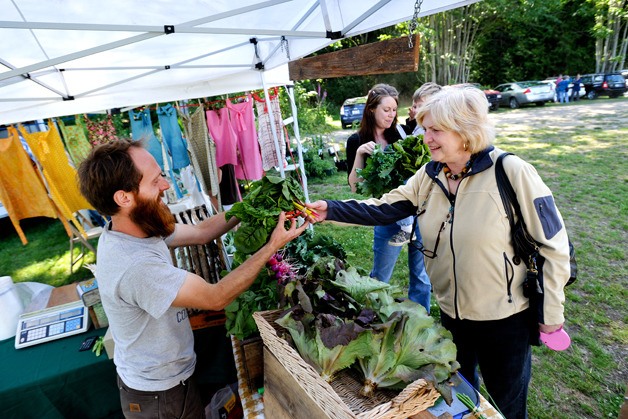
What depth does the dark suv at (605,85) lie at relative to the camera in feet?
62.9

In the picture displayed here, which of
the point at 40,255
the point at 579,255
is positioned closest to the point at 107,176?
the point at 579,255

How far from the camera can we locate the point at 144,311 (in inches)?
68.2

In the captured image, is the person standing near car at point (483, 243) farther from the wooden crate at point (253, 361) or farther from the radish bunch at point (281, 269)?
the wooden crate at point (253, 361)

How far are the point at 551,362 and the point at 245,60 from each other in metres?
4.50

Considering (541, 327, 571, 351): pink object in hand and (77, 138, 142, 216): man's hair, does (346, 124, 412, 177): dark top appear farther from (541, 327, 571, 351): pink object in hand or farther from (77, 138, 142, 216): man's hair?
(77, 138, 142, 216): man's hair

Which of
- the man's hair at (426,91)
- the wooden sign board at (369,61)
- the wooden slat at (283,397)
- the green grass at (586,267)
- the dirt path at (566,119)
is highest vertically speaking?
the wooden sign board at (369,61)

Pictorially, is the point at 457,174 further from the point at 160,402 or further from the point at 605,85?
the point at 605,85

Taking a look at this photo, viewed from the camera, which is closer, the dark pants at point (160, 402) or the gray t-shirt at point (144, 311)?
the gray t-shirt at point (144, 311)

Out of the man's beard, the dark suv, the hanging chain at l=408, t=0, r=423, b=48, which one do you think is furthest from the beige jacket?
the dark suv

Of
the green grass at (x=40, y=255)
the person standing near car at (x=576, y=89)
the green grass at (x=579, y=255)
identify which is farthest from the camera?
the person standing near car at (x=576, y=89)

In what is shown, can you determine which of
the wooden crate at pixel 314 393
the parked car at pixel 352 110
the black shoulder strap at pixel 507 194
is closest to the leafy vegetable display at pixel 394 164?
the black shoulder strap at pixel 507 194

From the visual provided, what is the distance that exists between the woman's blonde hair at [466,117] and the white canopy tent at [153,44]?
0.83 metres

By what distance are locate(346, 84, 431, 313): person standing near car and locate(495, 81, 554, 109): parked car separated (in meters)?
20.6

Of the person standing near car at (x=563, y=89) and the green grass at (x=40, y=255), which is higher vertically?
the person standing near car at (x=563, y=89)
